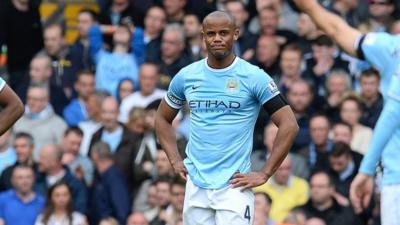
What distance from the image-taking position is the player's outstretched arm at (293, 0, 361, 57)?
9.32 metres

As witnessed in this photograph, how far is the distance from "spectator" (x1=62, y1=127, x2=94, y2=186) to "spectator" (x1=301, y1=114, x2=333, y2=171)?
2642mm

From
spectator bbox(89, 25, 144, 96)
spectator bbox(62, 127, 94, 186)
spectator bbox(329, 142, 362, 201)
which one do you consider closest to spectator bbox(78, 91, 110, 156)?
spectator bbox(62, 127, 94, 186)

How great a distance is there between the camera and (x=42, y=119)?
1742 cm

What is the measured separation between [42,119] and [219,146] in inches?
304

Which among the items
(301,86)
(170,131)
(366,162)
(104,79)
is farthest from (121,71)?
(366,162)

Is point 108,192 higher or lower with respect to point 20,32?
lower

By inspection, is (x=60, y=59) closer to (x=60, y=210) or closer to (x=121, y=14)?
(x=121, y=14)

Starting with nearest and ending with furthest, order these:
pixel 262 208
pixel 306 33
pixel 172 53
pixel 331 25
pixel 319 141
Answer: pixel 331 25, pixel 262 208, pixel 319 141, pixel 172 53, pixel 306 33

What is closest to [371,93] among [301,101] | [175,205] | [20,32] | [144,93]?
[301,101]

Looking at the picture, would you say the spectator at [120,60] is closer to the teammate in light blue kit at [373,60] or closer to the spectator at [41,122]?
the spectator at [41,122]

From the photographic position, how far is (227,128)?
9.99 m

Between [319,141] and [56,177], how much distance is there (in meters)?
3.14

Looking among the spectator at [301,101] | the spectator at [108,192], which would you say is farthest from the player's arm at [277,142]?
the spectator at [301,101]

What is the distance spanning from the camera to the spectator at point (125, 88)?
57.7 ft
